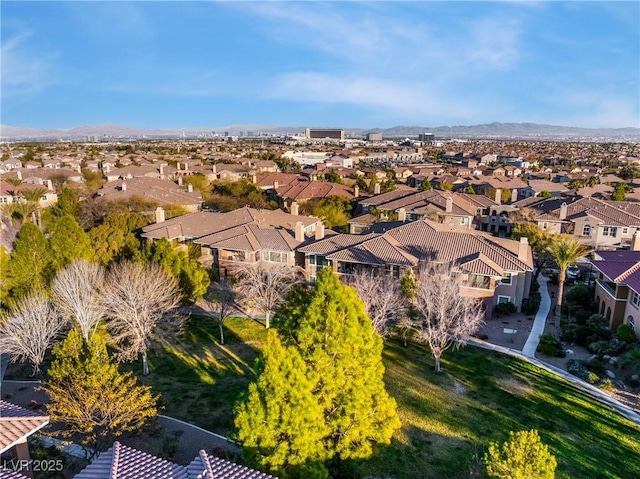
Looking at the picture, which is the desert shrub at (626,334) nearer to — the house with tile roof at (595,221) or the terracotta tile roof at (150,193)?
the house with tile roof at (595,221)

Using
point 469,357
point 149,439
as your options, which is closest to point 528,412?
point 469,357

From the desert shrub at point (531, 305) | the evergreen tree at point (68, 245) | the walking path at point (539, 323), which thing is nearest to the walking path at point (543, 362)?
the walking path at point (539, 323)

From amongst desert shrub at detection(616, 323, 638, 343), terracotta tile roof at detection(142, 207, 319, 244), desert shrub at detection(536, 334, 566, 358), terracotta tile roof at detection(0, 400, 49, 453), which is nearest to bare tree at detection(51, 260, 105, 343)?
terracotta tile roof at detection(0, 400, 49, 453)

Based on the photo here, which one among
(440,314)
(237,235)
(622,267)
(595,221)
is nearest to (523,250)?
(622,267)

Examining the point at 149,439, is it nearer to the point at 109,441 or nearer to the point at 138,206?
the point at 109,441

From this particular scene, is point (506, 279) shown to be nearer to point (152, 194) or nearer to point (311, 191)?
point (311, 191)

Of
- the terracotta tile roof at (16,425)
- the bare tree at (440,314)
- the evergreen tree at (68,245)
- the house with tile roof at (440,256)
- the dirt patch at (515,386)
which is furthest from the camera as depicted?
the house with tile roof at (440,256)
